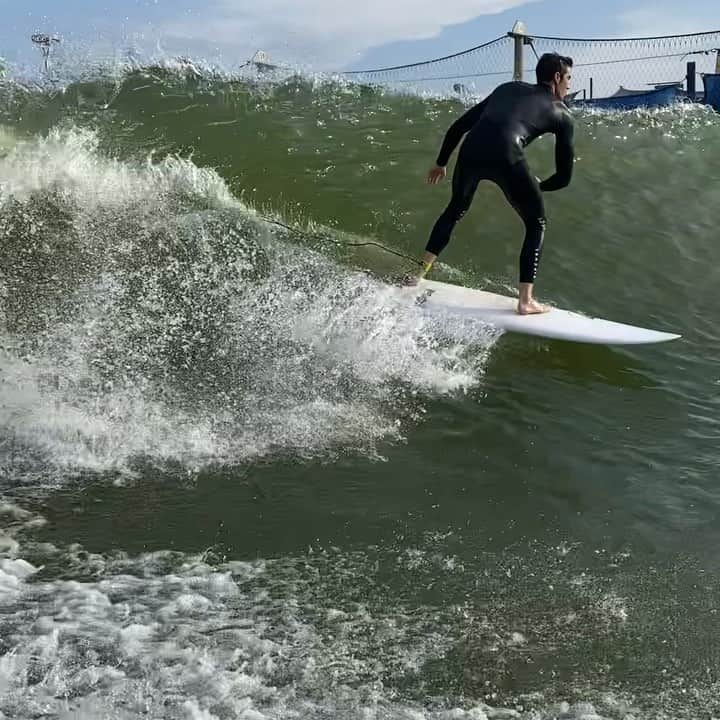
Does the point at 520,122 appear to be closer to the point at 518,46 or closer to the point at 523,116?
the point at 523,116

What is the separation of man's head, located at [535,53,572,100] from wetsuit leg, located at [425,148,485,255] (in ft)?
2.27

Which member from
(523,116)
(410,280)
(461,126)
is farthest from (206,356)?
(523,116)

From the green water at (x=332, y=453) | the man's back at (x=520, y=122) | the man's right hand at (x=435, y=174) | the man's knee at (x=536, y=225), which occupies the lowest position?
the green water at (x=332, y=453)

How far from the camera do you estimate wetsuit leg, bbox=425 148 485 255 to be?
5293 mm

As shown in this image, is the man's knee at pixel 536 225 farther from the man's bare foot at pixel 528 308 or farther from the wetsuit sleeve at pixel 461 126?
the wetsuit sleeve at pixel 461 126

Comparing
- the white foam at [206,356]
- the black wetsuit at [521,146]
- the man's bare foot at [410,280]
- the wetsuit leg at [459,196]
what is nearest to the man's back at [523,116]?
the black wetsuit at [521,146]

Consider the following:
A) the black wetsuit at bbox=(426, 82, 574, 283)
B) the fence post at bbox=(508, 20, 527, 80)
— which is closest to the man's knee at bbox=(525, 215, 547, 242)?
the black wetsuit at bbox=(426, 82, 574, 283)

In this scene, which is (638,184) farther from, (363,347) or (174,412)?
(174,412)

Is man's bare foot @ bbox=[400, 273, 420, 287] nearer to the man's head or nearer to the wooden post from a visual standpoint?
the man's head

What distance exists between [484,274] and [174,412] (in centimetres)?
321

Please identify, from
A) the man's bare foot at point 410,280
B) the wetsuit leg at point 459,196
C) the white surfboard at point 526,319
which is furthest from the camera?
the man's bare foot at point 410,280

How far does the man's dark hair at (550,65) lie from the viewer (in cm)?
513

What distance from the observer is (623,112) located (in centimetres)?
1077

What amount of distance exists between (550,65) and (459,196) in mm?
1013
